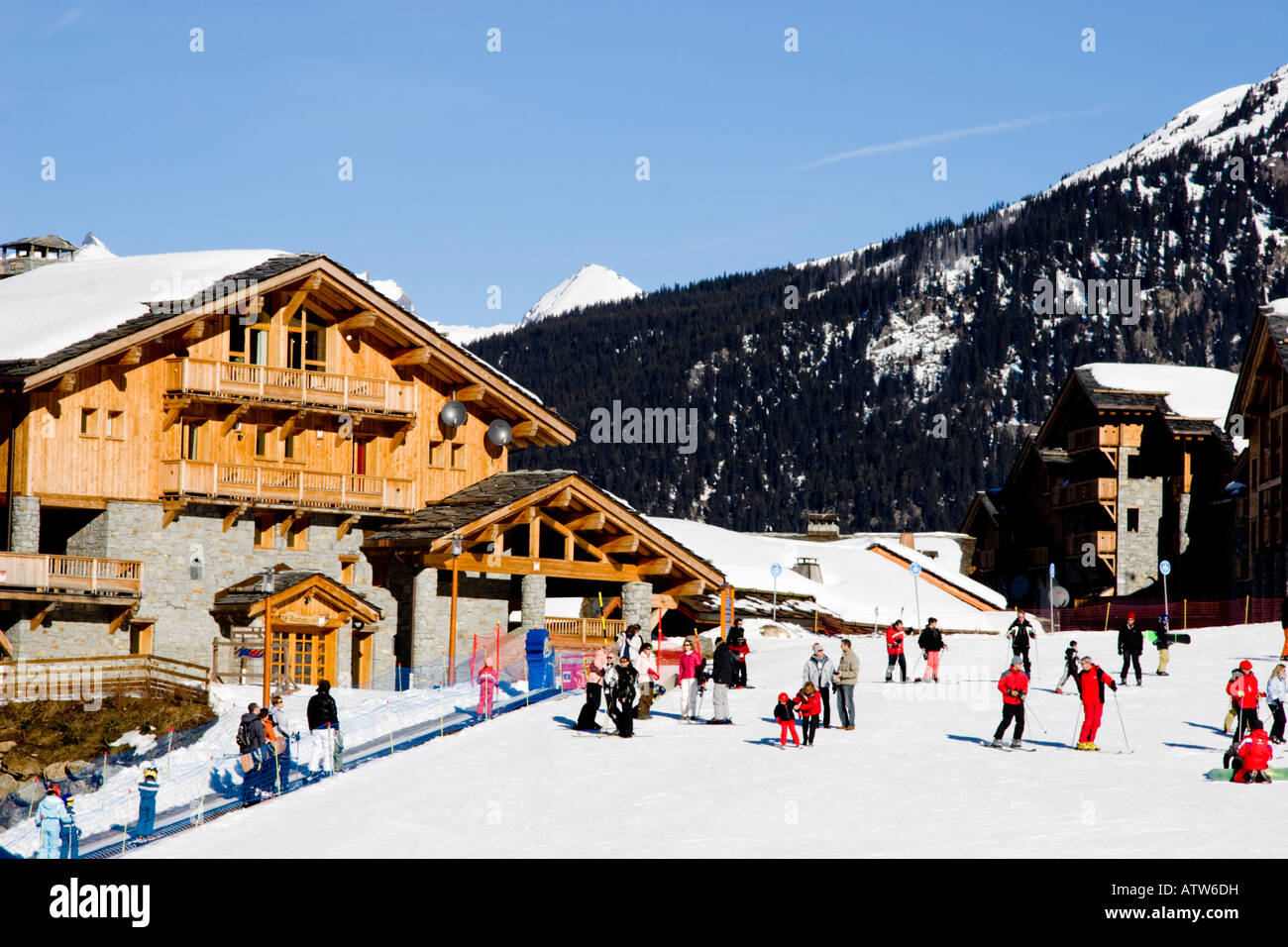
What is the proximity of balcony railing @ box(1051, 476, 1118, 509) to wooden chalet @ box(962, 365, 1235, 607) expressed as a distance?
0.13 feet

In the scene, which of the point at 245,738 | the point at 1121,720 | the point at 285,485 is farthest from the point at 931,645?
the point at 285,485

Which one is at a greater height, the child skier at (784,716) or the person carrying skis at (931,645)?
the person carrying skis at (931,645)

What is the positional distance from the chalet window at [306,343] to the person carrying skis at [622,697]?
18999 millimetres

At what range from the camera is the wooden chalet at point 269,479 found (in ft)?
145

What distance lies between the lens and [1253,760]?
28109mm

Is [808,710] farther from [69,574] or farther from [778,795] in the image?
[69,574]

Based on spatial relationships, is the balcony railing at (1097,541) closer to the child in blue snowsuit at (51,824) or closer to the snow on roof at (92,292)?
the snow on roof at (92,292)

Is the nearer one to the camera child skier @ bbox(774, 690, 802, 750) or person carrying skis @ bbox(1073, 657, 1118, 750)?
person carrying skis @ bbox(1073, 657, 1118, 750)

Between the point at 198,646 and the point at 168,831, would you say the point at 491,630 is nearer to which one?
the point at 198,646

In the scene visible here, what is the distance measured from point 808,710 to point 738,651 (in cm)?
804

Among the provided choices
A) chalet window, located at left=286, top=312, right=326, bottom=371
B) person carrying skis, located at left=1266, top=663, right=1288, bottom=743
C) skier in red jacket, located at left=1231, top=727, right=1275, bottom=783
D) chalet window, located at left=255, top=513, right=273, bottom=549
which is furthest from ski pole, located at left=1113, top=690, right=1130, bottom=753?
chalet window, located at left=286, top=312, right=326, bottom=371

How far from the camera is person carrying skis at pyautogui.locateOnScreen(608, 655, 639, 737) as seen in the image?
31.9 metres

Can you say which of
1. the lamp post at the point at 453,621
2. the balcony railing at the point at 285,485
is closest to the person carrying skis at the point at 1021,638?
the lamp post at the point at 453,621

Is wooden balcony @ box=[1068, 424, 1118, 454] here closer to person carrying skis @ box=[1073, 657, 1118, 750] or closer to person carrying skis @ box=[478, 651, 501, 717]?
person carrying skis @ box=[478, 651, 501, 717]
